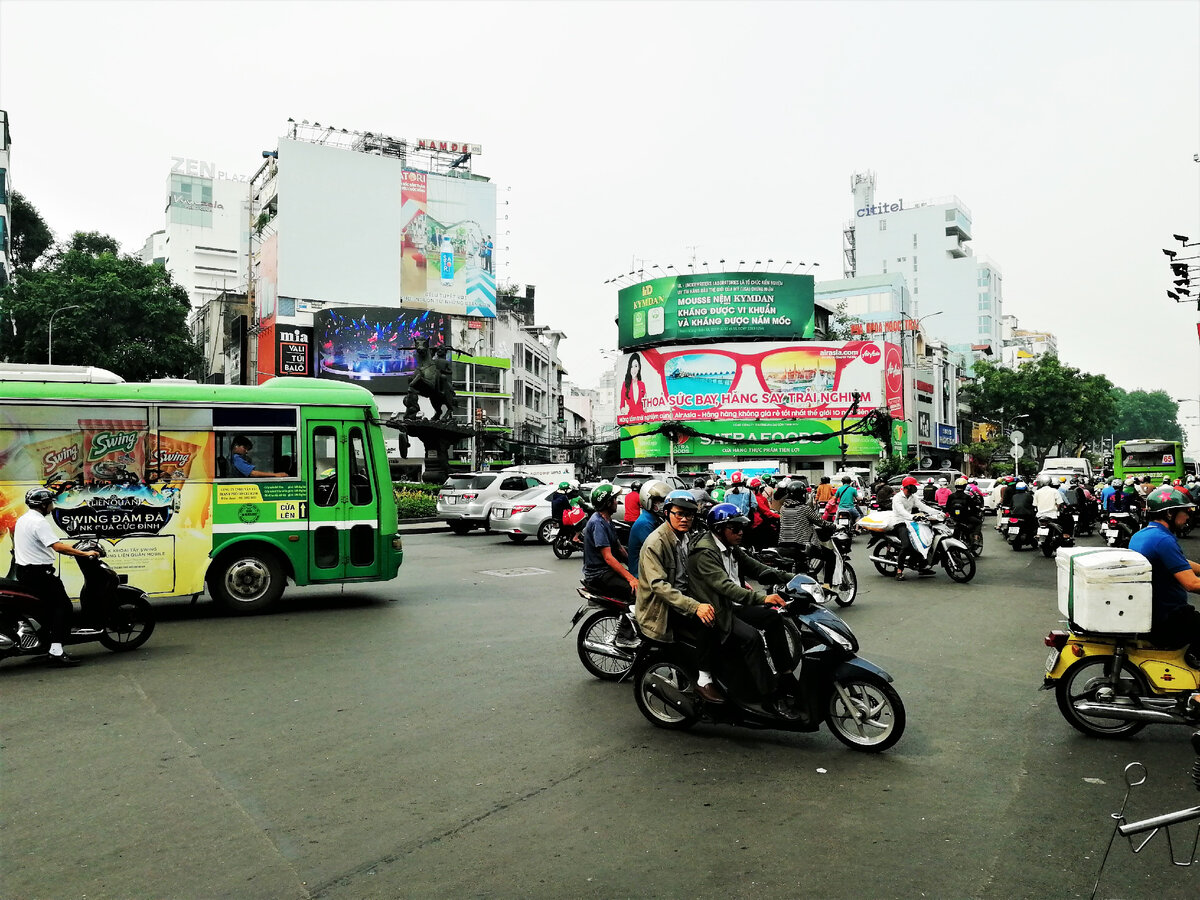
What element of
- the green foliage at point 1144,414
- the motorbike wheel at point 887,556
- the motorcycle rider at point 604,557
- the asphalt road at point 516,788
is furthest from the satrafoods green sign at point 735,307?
the green foliage at point 1144,414

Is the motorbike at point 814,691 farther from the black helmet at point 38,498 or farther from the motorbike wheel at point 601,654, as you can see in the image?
the black helmet at point 38,498

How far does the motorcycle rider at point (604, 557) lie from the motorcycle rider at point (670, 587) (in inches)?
62.5

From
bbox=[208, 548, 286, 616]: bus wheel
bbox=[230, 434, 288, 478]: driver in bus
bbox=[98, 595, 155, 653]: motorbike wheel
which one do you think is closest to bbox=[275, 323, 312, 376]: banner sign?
bbox=[230, 434, 288, 478]: driver in bus

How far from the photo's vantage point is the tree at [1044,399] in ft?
220

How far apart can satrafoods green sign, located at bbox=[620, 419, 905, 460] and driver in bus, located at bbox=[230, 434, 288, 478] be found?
157 ft

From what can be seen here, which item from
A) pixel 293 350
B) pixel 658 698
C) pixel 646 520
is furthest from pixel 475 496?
pixel 293 350

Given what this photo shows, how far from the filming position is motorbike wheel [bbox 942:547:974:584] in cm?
1365

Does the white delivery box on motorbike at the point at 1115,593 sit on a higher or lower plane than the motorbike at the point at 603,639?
higher

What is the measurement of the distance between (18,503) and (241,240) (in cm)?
5999

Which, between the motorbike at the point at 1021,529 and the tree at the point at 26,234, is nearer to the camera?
the motorbike at the point at 1021,529

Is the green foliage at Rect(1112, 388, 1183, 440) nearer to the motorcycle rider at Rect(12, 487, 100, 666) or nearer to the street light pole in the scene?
the street light pole

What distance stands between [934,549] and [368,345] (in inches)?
1820

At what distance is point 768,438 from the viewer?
2248 inches

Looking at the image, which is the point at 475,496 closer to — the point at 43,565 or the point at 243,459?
the point at 243,459
